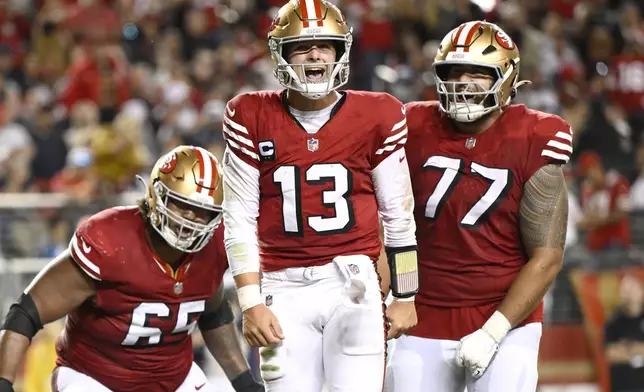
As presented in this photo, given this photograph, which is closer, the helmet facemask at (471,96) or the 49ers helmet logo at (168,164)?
the helmet facemask at (471,96)

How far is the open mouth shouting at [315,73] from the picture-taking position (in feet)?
12.4

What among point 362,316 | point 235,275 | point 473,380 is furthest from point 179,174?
point 473,380

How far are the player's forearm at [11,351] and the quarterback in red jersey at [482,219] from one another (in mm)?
1360

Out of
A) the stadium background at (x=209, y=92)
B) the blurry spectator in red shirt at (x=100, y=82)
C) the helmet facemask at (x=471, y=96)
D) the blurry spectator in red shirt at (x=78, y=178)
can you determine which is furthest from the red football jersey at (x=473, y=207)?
the blurry spectator in red shirt at (x=100, y=82)

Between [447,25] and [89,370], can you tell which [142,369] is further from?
[447,25]

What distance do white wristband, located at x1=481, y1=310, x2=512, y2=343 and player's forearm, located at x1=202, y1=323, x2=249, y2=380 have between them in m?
1.11

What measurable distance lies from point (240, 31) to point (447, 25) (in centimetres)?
207

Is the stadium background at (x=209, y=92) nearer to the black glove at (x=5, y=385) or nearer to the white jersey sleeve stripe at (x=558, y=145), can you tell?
the black glove at (x=5, y=385)

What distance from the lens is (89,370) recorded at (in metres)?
4.47

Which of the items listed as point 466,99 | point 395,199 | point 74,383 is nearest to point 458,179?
point 466,99

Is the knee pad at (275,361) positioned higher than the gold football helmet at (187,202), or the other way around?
the gold football helmet at (187,202)

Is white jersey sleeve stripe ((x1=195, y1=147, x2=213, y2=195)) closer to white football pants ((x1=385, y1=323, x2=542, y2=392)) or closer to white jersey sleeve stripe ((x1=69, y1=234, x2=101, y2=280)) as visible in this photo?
white jersey sleeve stripe ((x1=69, y1=234, x2=101, y2=280))

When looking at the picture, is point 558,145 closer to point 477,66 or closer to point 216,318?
→ point 477,66

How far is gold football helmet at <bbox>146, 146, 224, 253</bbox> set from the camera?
14.1 feet
